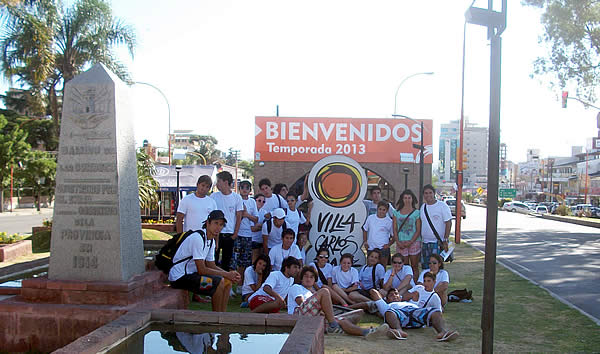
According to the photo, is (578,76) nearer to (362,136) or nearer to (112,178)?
(362,136)

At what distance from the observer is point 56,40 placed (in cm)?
1788

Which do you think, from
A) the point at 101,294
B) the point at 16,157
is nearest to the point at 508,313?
the point at 101,294

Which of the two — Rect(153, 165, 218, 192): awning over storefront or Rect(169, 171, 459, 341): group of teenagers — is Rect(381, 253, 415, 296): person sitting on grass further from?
Rect(153, 165, 218, 192): awning over storefront

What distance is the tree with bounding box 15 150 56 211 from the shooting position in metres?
38.6

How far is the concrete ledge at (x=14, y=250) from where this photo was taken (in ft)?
36.9

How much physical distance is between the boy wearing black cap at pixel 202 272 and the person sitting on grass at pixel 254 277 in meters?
1.03

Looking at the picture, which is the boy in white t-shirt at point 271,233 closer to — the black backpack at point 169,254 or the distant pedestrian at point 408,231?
the distant pedestrian at point 408,231

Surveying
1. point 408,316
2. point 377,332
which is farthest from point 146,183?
point 377,332

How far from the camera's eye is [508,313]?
7.50m

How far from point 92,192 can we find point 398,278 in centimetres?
436

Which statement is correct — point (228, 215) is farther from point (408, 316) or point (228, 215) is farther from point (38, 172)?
point (38, 172)

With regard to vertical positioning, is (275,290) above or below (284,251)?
below

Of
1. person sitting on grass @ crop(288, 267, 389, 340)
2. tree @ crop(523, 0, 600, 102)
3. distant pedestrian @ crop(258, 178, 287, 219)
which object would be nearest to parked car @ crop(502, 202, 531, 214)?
tree @ crop(523, 0, 600, 102)

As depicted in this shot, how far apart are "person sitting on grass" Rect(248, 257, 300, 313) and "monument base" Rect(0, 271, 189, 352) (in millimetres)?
1192
